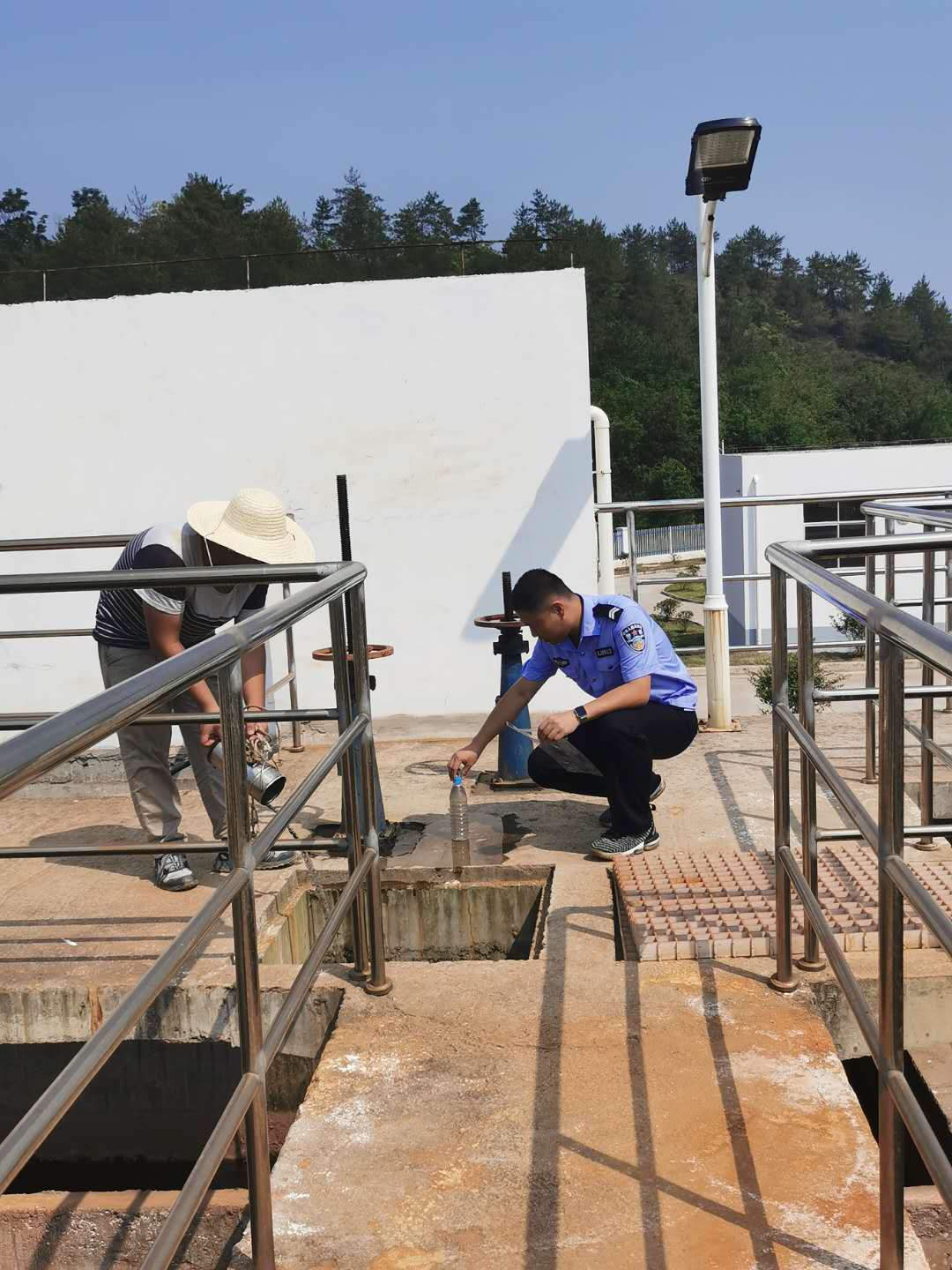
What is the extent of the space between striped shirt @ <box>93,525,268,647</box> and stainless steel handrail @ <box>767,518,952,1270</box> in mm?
2013

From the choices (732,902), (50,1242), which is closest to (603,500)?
(732,902)

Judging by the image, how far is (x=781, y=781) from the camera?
3.27 metres

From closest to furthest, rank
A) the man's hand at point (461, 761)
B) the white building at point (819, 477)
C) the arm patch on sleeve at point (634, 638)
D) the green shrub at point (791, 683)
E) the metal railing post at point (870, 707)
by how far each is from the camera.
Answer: the man's hand at point (461, 761) < the arm patch on sleeve at point (634, 638) < the metal railing post at point (870, 707) < the green shrub at point (791, 683) < the white building at point (819, 477)

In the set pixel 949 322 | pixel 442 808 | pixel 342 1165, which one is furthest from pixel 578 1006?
pixel 949 322

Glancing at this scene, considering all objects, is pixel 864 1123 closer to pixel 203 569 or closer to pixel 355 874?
pixel 355 874

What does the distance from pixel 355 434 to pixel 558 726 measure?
446 centimetres

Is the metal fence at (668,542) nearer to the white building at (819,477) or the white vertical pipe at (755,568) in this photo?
the white building at (819,477)

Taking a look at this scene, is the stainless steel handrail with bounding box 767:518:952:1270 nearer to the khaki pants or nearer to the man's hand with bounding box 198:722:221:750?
the man's hand with bounding box 198:722:221:750

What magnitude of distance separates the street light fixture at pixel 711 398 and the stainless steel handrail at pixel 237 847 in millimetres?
3626

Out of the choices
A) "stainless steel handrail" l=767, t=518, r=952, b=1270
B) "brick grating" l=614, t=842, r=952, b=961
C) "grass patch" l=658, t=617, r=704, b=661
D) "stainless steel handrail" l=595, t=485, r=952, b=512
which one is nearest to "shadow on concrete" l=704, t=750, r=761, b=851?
"brick grating" l=614, t=842, r=952, b=961

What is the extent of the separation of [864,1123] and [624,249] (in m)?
96.9

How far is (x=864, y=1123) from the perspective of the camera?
104 inches

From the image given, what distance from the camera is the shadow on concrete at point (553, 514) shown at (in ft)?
26.6

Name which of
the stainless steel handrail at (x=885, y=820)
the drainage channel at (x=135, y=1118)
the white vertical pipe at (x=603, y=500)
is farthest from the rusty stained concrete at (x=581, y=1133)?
the white vertical pipe at (x=603, y=500)
